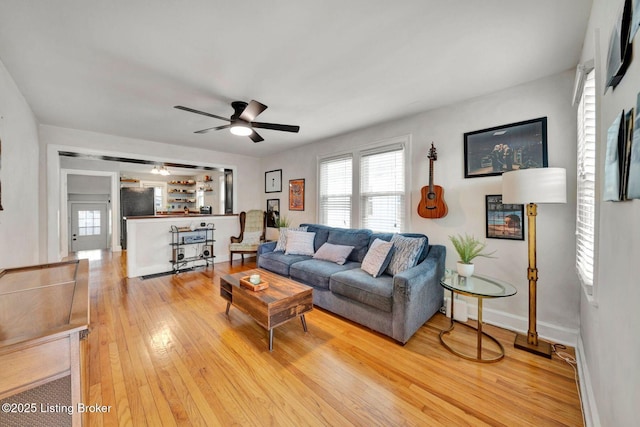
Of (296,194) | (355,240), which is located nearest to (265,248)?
(296,194)

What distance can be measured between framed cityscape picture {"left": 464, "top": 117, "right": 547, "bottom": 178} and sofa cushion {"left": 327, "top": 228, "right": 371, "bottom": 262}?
1.44 m

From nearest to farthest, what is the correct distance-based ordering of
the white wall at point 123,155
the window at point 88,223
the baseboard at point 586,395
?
the baseboard at point 586,395, the white wall at point 123,155, the window at point 88,223

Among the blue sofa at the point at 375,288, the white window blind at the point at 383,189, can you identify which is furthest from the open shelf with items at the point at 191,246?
the white window blind at the point at 383,189

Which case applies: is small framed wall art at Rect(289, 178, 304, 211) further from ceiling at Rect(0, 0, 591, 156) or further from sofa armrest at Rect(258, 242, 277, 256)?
ceiling at Rect(0, 0, 591, 156)

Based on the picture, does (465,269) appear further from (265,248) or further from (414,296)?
(265,248)

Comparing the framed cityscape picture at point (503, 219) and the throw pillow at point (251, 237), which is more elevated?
the framed cityscape picture at point (503, 219)

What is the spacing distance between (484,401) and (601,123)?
1779 mm

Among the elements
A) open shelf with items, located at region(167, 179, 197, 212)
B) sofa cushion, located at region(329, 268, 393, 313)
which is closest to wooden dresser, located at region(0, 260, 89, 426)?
sofa cushion, located at region(329, 268, 393, 313)

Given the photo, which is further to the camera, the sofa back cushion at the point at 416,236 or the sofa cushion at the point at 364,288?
the sofa back cushion at the point at 416,236

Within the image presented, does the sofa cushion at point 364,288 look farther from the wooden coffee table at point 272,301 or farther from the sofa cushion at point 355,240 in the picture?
the sofa cushion at point 355,240

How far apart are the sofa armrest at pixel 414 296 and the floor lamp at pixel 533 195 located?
769mm

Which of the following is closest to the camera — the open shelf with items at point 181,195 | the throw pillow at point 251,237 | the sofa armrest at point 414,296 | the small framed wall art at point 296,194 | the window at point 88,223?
the sofa armrest at point 414,296

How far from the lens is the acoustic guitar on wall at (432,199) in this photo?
9.61 feet

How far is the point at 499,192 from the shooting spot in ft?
8.39
